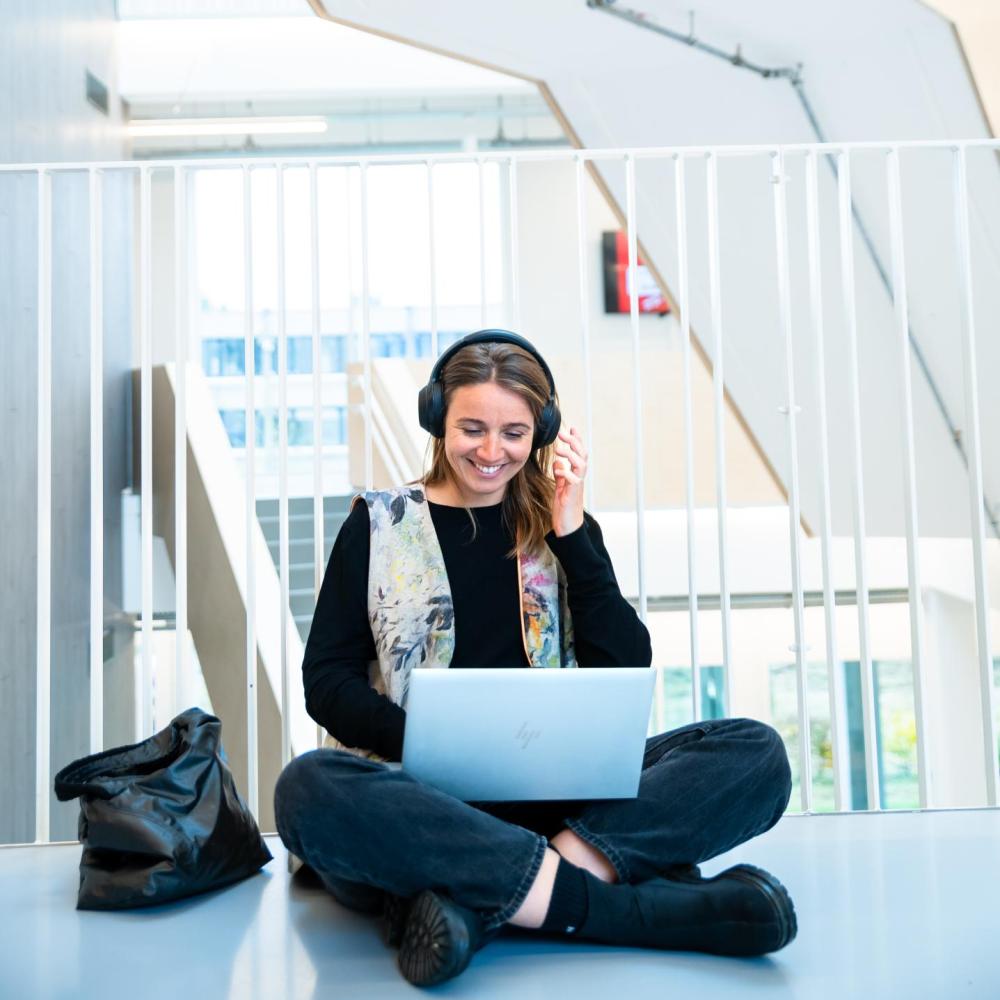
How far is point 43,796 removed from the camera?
2.09 m

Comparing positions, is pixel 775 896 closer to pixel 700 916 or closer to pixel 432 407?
pixel 700 916

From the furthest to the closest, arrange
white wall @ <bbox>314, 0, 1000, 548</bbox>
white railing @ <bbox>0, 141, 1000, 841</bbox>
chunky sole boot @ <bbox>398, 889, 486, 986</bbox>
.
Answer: white wall @ <bbox>314, 0, 1000, 548</bbox>
white railing @ <bbox>0, 141, 1000, 841</bbox>
chunky sole boot @ <bbox>398, 889, 486, 986</bbox>

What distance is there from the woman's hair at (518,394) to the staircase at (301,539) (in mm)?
3215

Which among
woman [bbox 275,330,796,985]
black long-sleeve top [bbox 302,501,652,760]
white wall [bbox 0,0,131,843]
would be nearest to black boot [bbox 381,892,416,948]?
woman [bbox 275,330,796,985]

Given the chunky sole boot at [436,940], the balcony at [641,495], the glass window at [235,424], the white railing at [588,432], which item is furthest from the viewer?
the glass window at [235,424]

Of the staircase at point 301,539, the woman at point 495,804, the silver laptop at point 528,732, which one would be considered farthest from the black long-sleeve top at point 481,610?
the staircase at point 301,539

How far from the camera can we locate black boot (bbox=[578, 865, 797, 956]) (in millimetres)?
1360

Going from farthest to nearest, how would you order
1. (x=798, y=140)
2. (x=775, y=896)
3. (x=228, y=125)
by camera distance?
(x=228, y=125)
(x=798, y=140)
(x=775, y=896)

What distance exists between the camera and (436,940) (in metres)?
1.26

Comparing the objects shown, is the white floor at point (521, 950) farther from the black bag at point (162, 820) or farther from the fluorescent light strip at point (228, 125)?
the fluorescent light strip at point (228, 125)

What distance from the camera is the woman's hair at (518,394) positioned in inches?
67.4

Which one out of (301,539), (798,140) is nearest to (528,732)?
(798,140)

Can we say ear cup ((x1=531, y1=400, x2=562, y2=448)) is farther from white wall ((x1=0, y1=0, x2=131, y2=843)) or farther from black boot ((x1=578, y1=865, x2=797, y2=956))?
white wall ((x1=0, y1=0, x2=131, y2=843))

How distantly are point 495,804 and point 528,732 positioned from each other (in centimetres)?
20
